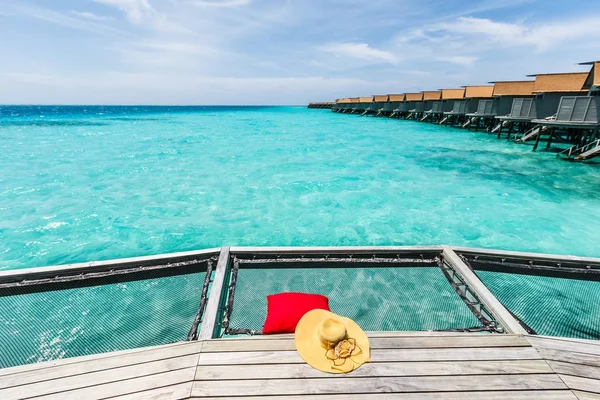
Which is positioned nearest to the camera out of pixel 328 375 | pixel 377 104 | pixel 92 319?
pixel 328 375

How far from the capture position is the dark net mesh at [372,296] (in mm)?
5605

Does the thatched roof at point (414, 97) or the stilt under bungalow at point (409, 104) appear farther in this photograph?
the stilt under bungalow at point (409, 104)

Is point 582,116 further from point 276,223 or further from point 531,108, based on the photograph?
point 276,223

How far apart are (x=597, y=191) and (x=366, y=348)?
19.0m

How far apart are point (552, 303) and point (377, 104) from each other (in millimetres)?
82467

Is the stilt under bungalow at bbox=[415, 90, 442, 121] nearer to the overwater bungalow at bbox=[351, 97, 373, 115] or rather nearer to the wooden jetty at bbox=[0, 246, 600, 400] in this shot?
the overwater bungalow at bbox=[351, 97, 373, 115]

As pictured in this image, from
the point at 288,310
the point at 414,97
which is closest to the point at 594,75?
the point at 288,310

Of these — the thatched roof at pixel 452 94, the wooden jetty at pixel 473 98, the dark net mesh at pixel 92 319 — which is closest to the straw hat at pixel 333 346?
the dark net mesh at pixel 92 319

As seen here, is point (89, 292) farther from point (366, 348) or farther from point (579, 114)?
point (579, 114)

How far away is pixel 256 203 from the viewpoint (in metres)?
13.8

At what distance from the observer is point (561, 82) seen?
86.4 ft

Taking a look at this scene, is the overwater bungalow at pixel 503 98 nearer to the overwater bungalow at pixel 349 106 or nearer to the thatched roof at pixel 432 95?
the thatched roof at pixel 432 95

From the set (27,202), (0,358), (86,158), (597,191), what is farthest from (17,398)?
(86,158)

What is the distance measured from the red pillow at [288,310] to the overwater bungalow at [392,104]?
73.6 metres
